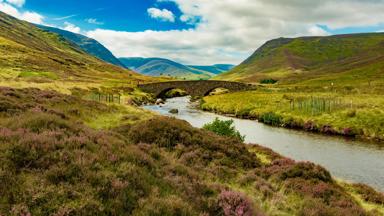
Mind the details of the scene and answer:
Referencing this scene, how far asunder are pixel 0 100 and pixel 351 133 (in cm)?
4369

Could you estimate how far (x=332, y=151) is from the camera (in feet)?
121

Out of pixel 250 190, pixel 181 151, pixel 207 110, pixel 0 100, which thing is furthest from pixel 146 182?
pixel 207 110

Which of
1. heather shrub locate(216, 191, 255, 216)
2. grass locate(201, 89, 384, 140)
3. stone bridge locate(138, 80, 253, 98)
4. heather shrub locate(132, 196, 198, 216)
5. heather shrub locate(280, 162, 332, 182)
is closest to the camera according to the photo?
heather shrub locate(132, 196, 198, 216)

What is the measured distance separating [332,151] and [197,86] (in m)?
94.4

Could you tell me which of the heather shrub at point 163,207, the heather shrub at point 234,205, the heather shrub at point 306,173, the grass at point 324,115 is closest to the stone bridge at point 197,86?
the grass at point 324,115

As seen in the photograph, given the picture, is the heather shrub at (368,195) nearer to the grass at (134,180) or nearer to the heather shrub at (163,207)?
the grass at (134,180)

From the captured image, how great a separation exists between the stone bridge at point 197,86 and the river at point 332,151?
7286 cm

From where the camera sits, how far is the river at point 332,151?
2827cm

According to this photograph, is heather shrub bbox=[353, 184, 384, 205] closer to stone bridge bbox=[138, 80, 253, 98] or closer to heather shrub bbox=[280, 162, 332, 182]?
heather shrub bbox=[280, 162, 332, 182]

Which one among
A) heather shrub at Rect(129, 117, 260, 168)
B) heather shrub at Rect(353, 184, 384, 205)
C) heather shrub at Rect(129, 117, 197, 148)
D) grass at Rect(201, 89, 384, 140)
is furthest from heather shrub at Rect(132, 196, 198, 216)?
grass at Rect(201, 89, 384, 140)

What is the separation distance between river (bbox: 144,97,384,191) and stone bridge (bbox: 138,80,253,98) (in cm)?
7286

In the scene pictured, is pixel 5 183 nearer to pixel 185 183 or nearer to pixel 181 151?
pixel 185 183

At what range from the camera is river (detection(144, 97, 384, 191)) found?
28269 mm

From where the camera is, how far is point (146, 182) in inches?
384
